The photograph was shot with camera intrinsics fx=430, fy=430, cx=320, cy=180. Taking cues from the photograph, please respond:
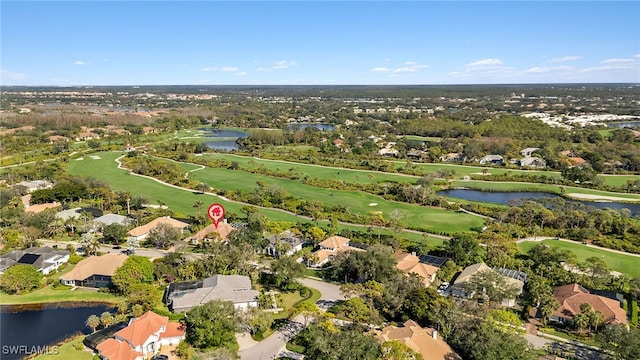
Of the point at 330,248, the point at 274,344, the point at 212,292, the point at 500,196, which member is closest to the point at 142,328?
the point at 212,292

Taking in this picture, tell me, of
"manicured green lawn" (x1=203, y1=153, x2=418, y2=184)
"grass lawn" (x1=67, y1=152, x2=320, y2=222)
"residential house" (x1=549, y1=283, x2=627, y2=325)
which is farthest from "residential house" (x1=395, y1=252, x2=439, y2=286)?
"manicured green lawn" (x1=203, y1=153, x2=418, y2=184)

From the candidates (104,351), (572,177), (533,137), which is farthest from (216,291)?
(533,137)

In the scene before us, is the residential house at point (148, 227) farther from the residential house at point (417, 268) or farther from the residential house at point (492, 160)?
the residential house at point (492, 160)

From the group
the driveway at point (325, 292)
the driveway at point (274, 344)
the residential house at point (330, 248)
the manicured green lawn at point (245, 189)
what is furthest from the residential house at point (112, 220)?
the driveway at point (274, 344)

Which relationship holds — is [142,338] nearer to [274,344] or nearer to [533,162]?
[274,344]

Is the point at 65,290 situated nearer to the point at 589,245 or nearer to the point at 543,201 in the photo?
the point at 589,245

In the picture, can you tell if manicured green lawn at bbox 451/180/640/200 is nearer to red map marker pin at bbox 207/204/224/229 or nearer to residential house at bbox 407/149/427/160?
residential house at bbox 407/149/427/160
